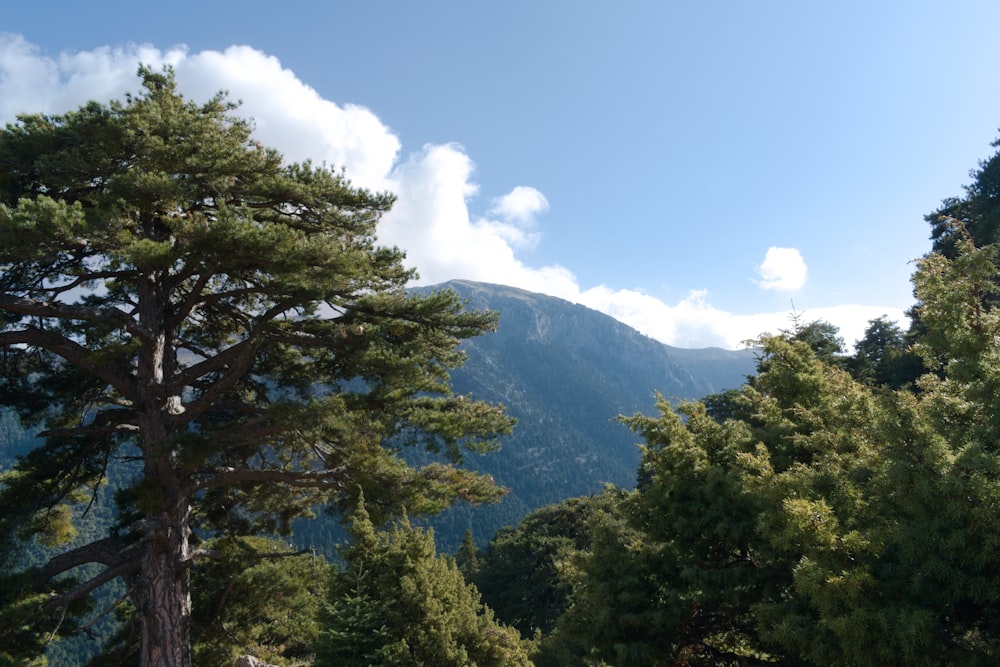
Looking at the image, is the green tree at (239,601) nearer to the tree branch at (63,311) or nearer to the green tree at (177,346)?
the green tree at (177,346)

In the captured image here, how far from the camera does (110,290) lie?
12.0 meters

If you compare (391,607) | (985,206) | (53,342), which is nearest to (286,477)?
(391,607)

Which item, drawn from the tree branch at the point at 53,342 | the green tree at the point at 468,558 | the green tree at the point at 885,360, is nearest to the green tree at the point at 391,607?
the tree branch at the point at 53,342

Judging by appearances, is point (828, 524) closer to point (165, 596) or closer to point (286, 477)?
point (286, 477)

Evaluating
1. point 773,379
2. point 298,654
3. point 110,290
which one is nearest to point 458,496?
point 773,379

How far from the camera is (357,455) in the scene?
10.0m

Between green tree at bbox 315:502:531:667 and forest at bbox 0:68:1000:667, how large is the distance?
0.19ft

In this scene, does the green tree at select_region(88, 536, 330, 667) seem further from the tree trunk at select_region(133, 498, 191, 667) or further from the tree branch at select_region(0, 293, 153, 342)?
the tree branch at select_region(0, 293, 153, 342)

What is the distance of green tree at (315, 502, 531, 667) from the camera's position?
30.3 ft

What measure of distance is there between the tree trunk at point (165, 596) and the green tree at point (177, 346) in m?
0.03

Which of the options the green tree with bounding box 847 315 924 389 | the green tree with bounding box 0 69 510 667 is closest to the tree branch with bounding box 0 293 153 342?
the green tree with bounding box 0 69 510 667

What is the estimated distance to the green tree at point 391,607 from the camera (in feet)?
30.3

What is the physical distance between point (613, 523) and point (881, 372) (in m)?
27.6

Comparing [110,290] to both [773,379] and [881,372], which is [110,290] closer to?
[773,379]
